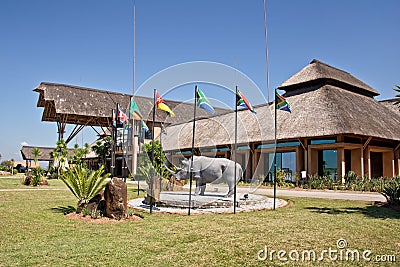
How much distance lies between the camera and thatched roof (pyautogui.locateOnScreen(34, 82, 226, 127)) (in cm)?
3494

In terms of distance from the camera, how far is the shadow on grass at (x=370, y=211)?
34.2ft

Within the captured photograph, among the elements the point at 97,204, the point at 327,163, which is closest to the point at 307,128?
the point at 327,163

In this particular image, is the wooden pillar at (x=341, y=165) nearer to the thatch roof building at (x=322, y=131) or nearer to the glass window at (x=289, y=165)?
the thatch roof building at (x=322, y=131)

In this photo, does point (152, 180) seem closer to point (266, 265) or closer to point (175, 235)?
point (175, 235)

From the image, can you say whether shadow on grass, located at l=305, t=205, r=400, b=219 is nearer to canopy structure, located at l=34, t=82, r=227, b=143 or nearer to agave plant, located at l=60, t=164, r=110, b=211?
agave plant, located at l=60, t=164, r=110, b=211

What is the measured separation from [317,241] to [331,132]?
53.2ft

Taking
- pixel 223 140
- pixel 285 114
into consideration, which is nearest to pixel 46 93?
pixel 223 140

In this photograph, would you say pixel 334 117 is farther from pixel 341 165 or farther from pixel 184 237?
pixel 184 237

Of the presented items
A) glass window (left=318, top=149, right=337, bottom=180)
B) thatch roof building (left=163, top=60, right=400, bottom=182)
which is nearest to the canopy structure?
thatch roof building (left=163, top=60, right=400, bottom=182)

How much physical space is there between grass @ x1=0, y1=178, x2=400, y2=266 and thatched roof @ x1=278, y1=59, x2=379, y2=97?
1942 cm

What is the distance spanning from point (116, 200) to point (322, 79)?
22930mm

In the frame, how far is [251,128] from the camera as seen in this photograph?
29.0 m

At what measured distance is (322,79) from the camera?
28.0 m

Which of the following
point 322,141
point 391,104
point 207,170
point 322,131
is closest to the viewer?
point 207,170
